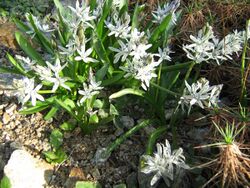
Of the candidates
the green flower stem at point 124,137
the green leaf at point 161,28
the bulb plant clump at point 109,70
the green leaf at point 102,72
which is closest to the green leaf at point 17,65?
the bulb plant clump at point 109,70

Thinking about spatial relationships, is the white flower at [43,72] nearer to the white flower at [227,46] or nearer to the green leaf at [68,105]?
the green leaf at [68,105]

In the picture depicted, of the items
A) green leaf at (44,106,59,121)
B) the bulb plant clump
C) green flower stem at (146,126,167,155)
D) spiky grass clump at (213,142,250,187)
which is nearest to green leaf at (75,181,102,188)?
the bulb plant clump

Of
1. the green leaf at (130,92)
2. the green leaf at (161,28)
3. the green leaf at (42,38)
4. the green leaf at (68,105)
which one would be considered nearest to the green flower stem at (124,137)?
the green leaf at (130,92)

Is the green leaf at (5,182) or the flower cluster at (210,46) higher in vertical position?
the flower cluster at (210,46)

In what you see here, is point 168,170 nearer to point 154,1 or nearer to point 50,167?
point 50,167

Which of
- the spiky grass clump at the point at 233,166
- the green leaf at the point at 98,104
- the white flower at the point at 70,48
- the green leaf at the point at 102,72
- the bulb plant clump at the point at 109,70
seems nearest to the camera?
the spiky grass clump at the point at 233,166

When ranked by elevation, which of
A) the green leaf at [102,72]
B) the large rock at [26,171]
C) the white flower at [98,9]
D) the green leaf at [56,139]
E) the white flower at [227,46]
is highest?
the white flower at [98,9]

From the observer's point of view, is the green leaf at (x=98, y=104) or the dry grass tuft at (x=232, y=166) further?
the green leaf at (x=98, y=104)

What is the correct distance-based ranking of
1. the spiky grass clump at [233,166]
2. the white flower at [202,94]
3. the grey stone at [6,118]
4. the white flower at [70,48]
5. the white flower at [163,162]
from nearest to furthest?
the spiky grass clump at [233,166], the white flower at [163,162], the white flower at [202,94], the white flower at [70,48], the grey stone at [6,118]

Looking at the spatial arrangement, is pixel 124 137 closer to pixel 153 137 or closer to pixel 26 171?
pixel 153 137
